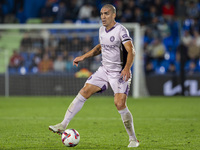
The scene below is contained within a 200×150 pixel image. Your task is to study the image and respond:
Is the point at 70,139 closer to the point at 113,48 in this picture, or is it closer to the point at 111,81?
the point at 111,81

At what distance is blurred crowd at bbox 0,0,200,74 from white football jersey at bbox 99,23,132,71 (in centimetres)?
1045

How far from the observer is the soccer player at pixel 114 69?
6262mm

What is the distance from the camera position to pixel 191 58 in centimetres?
1770

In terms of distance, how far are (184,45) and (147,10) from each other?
10.8 feet

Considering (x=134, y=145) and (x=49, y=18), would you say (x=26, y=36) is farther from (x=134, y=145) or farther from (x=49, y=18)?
(x=134, y=145)

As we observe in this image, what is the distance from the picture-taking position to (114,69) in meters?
6.55

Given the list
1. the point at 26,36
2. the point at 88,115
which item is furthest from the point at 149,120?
the point at 26,36

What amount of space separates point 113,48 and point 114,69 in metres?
0.31

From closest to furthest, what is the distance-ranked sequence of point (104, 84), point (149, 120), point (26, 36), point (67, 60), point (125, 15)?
point (104, 84) < point (149, 120) < point (67, 60) < point (26, 36) < point (125, 15)

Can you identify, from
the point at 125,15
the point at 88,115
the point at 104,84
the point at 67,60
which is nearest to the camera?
the point at 104,84

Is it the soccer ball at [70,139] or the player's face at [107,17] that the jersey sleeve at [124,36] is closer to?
the player's face at [107,17]

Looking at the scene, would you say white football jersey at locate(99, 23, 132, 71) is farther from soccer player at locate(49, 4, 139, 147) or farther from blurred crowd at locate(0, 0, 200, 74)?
blurred crowd at locate(0, 0, 200, 74)

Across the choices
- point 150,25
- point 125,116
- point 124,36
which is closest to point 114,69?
point 124,36

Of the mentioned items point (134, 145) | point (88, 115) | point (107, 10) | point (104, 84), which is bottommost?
point (88, 115)
